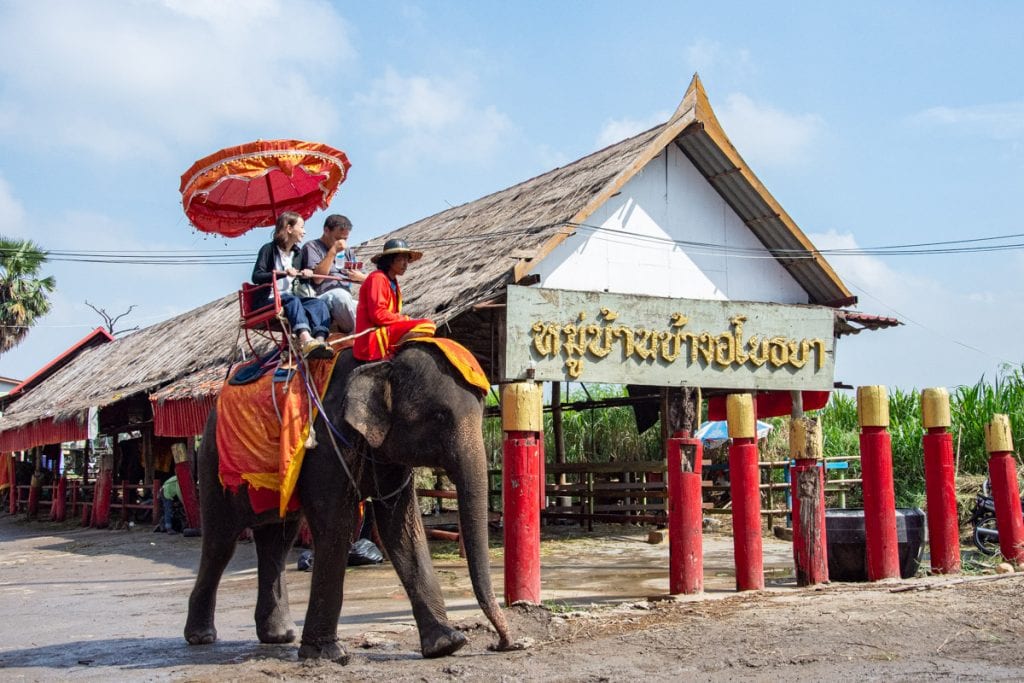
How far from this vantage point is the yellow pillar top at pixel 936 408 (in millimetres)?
9047

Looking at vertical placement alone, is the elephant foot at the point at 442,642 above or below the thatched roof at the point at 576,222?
below

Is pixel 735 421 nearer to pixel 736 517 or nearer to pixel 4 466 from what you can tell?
pixel 736 517

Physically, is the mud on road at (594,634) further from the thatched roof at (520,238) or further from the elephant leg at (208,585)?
the thatched roof at (520,238)

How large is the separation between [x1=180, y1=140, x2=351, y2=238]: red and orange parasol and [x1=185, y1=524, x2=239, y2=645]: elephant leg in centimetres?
264

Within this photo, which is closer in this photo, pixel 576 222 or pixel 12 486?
pixel 576 222

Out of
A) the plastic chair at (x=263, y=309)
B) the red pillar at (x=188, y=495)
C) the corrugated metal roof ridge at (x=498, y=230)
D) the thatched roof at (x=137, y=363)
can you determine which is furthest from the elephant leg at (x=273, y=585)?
the red pillar at (x=188, y=495)

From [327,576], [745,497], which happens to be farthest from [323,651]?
[745,497]

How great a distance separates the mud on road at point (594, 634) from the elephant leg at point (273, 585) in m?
0.14

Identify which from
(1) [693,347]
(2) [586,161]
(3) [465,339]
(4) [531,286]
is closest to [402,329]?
(4) [531,286]

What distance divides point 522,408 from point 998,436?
14.9ft

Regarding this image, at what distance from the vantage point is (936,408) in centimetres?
906

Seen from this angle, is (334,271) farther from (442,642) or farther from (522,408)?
(442,642)

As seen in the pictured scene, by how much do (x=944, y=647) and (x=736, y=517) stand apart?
7.68 feet

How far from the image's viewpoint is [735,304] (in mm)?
12406
